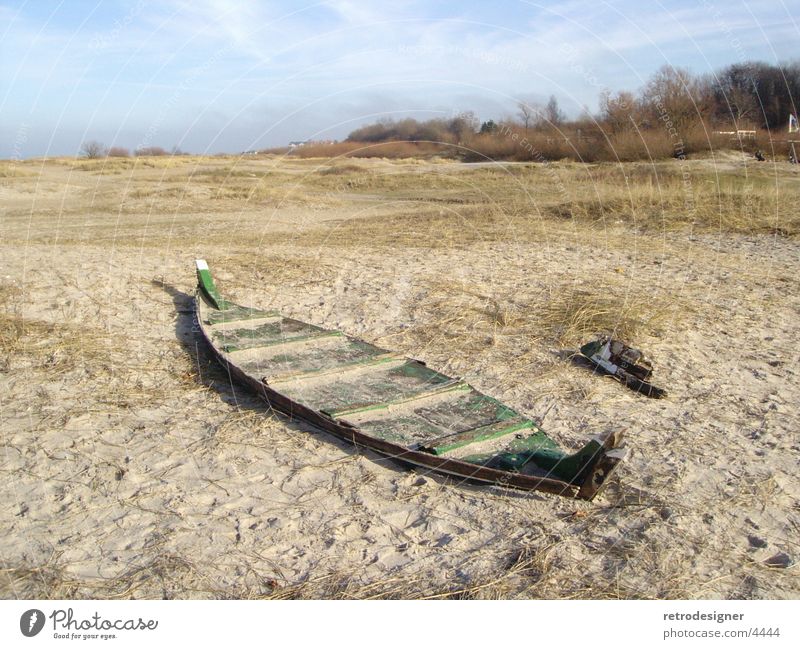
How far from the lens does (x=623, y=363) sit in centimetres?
549

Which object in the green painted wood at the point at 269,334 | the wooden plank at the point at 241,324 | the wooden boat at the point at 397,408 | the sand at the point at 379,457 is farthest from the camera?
the wooden plank at the point at 241,324

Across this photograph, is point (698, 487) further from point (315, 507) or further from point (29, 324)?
point (29, 324)

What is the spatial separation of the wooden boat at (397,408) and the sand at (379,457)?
15cm

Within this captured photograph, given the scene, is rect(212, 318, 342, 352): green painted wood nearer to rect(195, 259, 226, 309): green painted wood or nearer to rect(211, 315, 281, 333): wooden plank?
rect(211, 315, 281, 333): wooden plank

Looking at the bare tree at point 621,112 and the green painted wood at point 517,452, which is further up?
the bare tree at point 621,112

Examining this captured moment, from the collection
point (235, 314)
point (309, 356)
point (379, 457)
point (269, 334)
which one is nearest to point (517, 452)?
point (379, 457)

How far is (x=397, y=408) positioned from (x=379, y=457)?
0.50m

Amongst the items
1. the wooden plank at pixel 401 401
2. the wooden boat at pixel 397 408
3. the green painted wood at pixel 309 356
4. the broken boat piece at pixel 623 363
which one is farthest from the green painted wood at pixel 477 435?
the green painted wood at pixel 309 356

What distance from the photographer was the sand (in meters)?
3.21

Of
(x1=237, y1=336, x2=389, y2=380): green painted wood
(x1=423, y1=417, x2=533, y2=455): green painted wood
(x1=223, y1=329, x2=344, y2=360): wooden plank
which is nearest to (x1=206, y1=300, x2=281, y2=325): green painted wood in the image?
(x1=223, y1=329, x2=344, y2=360): wooden plank

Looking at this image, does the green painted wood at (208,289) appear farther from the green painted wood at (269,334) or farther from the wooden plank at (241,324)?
the green painted wood at (269,334)

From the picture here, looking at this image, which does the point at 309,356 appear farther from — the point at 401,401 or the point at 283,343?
the point at 401,401

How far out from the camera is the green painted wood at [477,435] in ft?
13.1

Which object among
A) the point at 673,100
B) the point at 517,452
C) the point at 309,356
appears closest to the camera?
the point at 517,452
